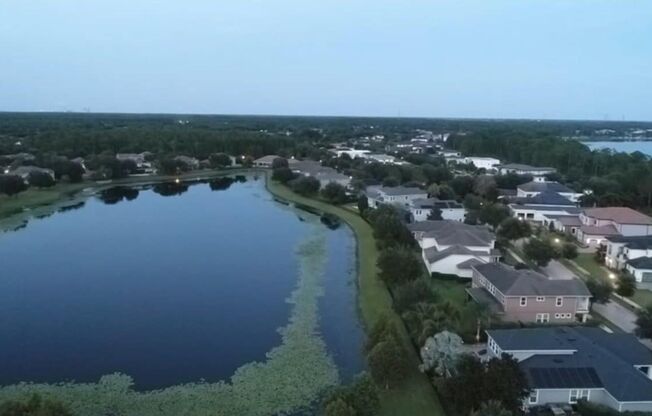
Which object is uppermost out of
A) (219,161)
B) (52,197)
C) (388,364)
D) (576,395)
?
(388,364)

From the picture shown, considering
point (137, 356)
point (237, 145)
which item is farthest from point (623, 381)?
point (237, 145)

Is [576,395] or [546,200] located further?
[546,200]

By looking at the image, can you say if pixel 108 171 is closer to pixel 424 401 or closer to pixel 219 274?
pixel 219 274

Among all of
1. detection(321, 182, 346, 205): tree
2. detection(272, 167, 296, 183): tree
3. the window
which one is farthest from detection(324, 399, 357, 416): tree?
detection(272, 167, 296, 183): tree

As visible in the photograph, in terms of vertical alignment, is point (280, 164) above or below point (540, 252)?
below

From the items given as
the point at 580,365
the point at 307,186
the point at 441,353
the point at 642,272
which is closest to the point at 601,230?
the point at 642,272

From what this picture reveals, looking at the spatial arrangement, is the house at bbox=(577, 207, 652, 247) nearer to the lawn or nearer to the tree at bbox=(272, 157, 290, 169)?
the lawn

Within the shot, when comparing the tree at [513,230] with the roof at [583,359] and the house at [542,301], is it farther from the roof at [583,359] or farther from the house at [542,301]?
the roof at [583,359]

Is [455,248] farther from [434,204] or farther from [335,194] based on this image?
[335,194]
